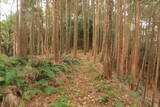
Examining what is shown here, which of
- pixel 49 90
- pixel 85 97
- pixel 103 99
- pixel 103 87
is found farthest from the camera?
pixel 103 87

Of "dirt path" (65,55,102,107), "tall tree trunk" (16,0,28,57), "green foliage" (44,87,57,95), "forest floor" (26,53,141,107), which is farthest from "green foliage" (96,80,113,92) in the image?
"tall tree trunk" (16,0,28,57)

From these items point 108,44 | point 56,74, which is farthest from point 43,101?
point 108,44

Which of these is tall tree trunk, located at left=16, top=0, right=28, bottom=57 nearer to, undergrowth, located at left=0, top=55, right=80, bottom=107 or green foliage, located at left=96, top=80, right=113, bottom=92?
undergrowth, located at left=0, top=55, right=80, bottom=107

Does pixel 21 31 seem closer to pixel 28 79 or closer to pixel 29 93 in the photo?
Answer: pixel 28 79

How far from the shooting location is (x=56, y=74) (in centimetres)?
696

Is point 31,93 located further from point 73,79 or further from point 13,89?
point 73,79

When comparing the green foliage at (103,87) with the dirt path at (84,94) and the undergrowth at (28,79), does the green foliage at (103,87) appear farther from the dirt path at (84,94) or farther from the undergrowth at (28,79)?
the undergrowth at (28,79)

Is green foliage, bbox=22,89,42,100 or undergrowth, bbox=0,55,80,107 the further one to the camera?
undergrowth, bbox=0,55,80,107

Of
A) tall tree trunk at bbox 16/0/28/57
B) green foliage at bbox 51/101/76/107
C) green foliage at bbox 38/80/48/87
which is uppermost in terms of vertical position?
tall tree trunk at bbox 16/0/28/57

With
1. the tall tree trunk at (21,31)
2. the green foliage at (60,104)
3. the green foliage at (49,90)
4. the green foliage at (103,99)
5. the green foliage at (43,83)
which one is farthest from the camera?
the tall tree trunk at (21,31)

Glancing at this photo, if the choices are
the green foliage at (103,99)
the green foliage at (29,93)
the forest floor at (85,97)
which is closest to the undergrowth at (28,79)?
the green foliage at (29,93)

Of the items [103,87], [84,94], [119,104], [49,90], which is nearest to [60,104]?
[49,90]

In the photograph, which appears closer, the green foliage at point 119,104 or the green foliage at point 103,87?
the green foliage at point 119,104

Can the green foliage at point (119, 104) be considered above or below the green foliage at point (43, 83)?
below
